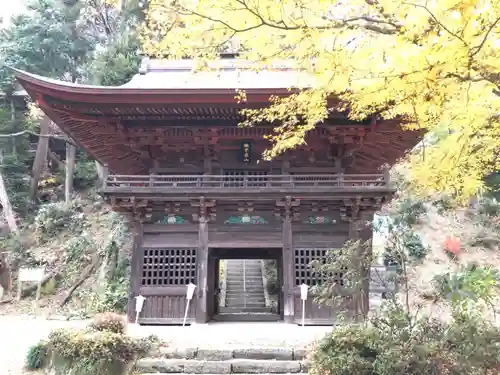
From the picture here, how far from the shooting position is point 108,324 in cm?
759

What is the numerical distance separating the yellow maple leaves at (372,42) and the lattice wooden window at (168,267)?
20.5 feet

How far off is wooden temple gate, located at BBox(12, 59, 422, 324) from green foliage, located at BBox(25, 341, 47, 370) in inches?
135

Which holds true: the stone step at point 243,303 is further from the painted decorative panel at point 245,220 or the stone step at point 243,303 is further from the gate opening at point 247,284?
the painted decorative panel at point 245,220

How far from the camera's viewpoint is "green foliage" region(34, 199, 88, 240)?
20797 millimetres

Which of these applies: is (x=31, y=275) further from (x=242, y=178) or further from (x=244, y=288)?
(x=244, y=288)

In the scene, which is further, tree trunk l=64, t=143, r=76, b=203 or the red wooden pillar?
tree trunk l=64, t=143, r=76, b=203

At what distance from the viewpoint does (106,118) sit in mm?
10594

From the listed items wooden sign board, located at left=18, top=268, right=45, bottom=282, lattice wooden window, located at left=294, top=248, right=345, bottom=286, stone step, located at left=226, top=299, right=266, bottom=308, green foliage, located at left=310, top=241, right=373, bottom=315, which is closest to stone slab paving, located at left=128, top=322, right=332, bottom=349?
lattice wooden window, located at left=294, top=248, right=345, bottom=286

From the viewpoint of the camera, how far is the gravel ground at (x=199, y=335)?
789cm

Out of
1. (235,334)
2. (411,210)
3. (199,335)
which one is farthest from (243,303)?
(411,210)

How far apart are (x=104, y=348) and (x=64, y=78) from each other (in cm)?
2367

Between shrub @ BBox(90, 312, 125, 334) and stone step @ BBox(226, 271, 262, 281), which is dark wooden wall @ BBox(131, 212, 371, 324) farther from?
stone step @ BBox(226, 271, 262, 281)

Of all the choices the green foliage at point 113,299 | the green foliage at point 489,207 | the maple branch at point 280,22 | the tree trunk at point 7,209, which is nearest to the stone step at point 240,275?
the green foliage at point 113,299

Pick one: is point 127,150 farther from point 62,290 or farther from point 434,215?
point 434,215
